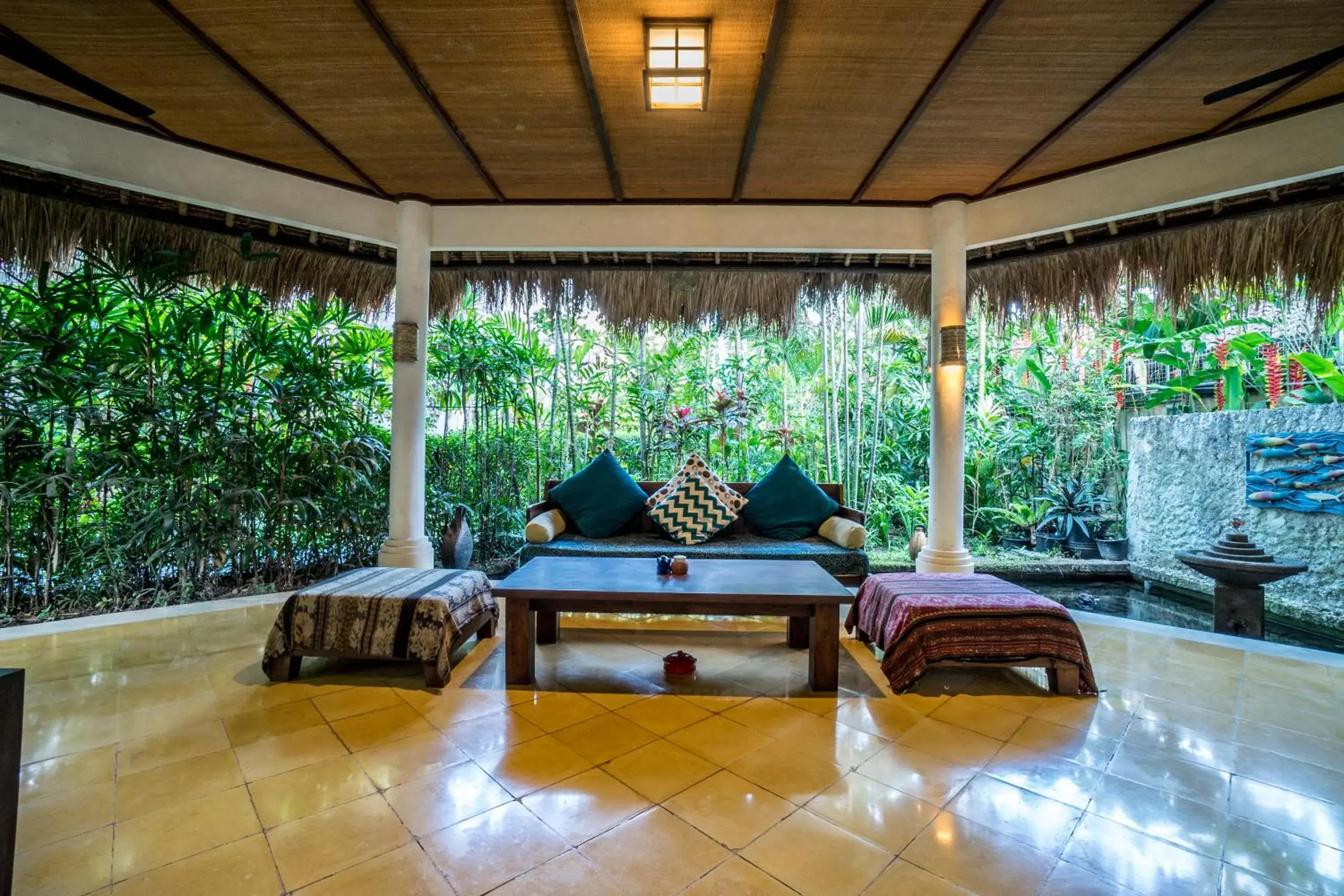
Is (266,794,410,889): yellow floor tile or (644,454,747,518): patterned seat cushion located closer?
(266,794,410,889): yellow floor tile

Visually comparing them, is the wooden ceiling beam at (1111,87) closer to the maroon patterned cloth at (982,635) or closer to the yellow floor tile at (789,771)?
the maroon patterned cloth at (982,635)

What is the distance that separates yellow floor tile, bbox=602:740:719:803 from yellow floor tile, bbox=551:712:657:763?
39 millimetres

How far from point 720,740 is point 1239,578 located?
325 centimetres

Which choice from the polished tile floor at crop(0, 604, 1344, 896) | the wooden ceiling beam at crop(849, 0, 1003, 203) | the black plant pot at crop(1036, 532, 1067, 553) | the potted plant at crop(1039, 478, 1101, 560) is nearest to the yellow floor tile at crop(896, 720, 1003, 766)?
the polished tile floor at crop(0, 604, 1344, 896)

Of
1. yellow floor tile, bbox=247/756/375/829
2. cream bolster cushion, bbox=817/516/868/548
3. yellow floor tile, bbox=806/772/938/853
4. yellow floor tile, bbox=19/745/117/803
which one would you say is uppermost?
cream bolster cushion, bbox=817/516/868/548

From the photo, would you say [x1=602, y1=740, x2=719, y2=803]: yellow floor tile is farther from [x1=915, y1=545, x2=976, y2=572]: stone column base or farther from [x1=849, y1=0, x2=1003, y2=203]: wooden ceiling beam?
[x1=849, y1=0, x2=1003, y2=203]: wooden ceiling beam

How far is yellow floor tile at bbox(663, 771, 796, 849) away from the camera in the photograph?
148 cm

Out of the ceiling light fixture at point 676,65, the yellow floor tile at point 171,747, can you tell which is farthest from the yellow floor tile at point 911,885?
the ceiling light fixture at point 676,65

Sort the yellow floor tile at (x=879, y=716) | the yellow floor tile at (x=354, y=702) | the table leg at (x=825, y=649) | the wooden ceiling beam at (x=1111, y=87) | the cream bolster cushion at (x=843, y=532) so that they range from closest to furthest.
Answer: the yellow floor tile at (x=879, y=716) → the yellow floor tile at (x=354, y=702) → the wooden ceiling beam at (x=1111, y=87) → the table leg at (x=825, y=649) → the cream bolster cushion at (x=843, y=532)

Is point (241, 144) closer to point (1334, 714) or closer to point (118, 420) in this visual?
point (118, 420)

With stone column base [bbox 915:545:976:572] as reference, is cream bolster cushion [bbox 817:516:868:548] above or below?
above

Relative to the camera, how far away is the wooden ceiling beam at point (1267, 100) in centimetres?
257

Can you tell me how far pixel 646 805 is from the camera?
1.59 m

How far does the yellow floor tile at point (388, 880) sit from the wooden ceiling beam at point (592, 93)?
2.73m
